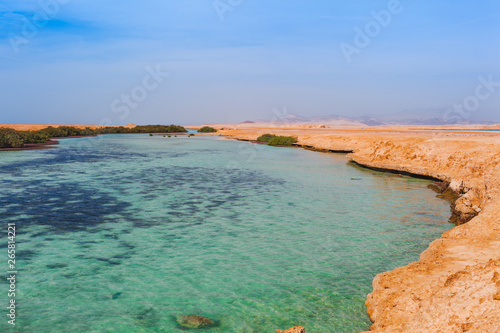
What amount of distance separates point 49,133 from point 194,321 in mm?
92184

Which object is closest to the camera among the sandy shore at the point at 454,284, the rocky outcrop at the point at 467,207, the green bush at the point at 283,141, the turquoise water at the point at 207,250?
the sandy shore at the point at 454,284

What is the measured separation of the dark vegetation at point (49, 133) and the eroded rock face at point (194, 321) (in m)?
54.3

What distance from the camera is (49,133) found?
84.1 metres

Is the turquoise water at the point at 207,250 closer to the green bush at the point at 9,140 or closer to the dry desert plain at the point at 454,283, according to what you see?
the dry desert plain at the point at 454,283

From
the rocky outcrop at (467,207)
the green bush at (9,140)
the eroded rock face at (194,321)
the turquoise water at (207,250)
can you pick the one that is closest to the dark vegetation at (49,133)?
the green bush at (9,140)

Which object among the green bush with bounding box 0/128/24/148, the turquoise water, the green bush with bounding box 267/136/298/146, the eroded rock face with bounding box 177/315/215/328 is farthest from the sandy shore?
the green bush with bounding box 0/128/24/148

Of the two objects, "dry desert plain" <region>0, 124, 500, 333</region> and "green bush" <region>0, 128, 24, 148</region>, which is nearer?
"dry desert plain" <region>0, 124, 500, 333</region>

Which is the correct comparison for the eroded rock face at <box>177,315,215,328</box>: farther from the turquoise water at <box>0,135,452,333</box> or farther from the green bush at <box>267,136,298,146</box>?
the green bush at <box>267,136,298,146</box>

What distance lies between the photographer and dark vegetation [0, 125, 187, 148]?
4978 cm

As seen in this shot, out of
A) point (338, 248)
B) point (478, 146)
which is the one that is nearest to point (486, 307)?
point (338, 248)

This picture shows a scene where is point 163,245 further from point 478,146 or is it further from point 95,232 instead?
point 478,146

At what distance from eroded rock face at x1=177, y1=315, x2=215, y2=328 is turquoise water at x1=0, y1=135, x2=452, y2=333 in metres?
0.18

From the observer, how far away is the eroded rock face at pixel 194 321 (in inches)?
270

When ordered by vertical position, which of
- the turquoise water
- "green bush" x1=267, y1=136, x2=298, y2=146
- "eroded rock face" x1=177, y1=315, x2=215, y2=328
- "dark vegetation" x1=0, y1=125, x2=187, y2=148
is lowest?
"eroded rock face" x1=177, y1=315, x2=215, y2=328
